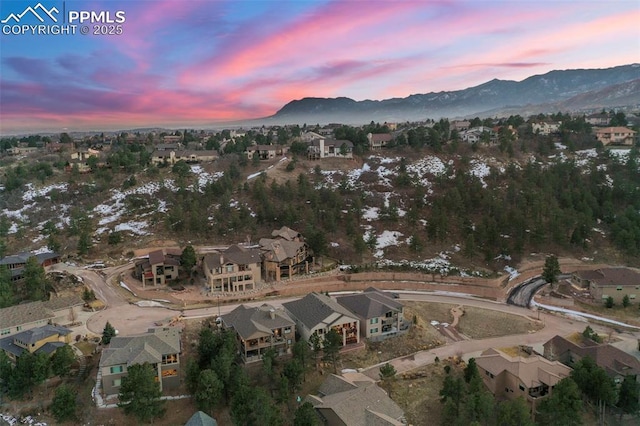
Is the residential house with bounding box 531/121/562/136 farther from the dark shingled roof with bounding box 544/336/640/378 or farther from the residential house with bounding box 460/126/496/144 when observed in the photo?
the dark shingled roof with bounding box 544/336/640/378

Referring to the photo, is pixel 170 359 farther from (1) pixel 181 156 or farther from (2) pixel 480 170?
(2) pixel 480 170

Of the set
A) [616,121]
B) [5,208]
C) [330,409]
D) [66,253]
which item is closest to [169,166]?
[5,208]

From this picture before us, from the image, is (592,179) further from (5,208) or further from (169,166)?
(5,208)

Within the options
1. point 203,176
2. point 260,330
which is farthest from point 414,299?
point 203,176

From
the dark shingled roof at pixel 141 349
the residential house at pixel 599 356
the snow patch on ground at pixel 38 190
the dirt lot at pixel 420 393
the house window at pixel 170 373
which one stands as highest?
the snow patch on ground at pixel 38 190

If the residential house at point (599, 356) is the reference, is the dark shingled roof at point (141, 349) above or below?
above

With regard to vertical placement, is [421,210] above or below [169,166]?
below

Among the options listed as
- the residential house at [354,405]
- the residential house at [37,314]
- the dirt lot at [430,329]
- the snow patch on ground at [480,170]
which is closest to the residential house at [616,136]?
the snow patch on ground at [480,170]

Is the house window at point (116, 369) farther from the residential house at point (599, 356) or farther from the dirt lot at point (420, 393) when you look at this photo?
the residential house at point (599, 356)
